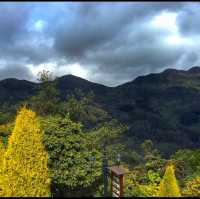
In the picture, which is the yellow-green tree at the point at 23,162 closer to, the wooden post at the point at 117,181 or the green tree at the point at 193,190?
the wooden post at the point at 117,181

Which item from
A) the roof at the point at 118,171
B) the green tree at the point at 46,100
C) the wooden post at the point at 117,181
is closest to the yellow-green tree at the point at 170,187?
the roof at the point at 118,171

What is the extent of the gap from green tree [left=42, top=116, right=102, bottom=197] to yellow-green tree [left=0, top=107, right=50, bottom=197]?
848 cm

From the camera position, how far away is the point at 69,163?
38375mm

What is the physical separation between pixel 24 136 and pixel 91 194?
491 inches

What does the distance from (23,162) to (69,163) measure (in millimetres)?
9961

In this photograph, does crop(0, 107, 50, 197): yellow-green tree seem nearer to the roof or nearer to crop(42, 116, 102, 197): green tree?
the roof

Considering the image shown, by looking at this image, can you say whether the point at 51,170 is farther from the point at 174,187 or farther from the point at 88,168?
the point at 174,187

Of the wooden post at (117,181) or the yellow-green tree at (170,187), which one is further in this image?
the yellow-green tree at (170,187)

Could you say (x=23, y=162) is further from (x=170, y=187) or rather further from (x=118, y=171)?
(x=170, y=187)

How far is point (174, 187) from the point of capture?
2688 cm

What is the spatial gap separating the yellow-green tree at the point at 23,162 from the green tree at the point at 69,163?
334 inches

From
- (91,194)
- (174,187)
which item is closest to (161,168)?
(91,194)

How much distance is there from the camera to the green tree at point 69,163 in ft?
124

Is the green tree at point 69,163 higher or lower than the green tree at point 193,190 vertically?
higher
